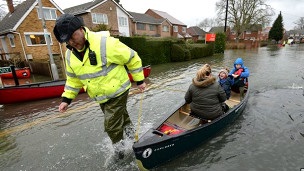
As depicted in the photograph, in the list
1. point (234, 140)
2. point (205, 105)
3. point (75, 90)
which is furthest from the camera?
point (234, 140)

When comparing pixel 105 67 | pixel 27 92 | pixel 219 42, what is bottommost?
pixel 27 92

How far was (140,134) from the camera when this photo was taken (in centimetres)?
465

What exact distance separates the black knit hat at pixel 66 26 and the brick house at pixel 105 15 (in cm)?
2119

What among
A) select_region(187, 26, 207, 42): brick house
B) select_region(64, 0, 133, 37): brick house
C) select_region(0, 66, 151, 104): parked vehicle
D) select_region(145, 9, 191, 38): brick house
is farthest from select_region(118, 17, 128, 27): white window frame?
select_region(187, 26, 207, 42): brick house

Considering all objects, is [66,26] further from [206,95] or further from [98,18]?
[98,18]

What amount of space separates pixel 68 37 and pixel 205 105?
2708 millimetres

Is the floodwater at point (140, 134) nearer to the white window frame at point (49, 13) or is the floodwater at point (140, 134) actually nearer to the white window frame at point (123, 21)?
the white window frame at point (49, 13)

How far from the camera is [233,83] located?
20.5 feet

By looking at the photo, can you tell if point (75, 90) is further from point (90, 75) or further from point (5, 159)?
point (5, 159)

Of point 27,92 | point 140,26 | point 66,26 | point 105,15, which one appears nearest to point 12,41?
point 105,15

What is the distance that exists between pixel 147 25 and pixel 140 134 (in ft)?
115

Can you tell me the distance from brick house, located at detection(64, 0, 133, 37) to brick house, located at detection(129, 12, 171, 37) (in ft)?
11.4

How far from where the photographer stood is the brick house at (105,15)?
24875mm

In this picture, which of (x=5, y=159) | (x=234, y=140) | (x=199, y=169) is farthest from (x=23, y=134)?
(x=234, y=140)
